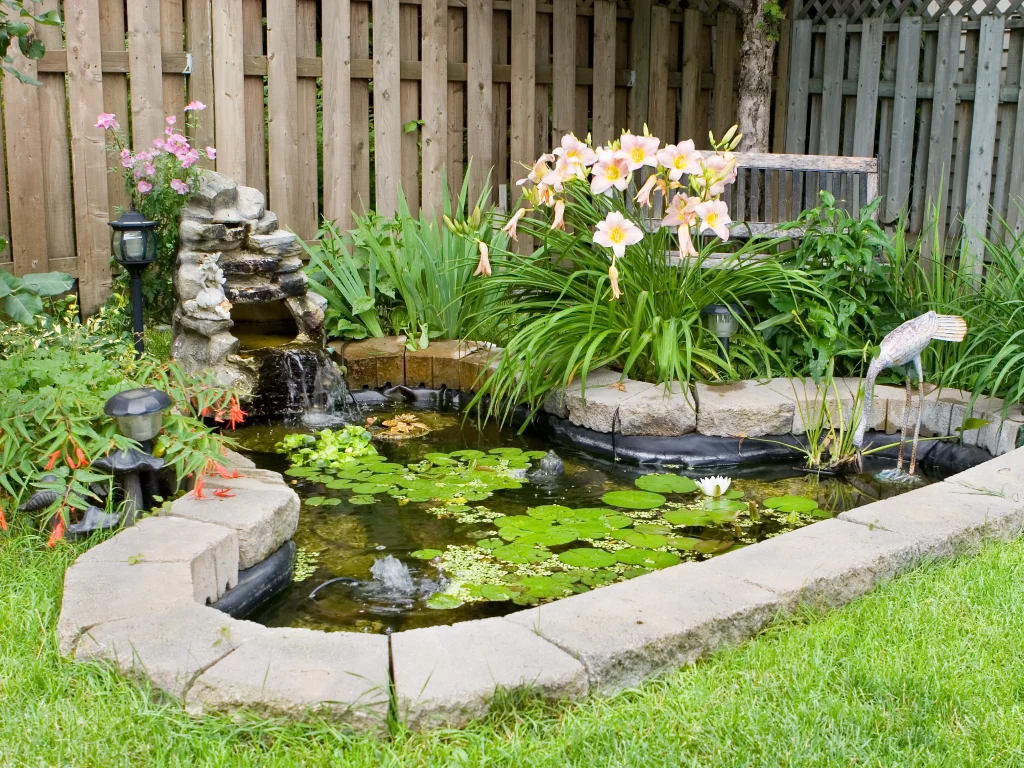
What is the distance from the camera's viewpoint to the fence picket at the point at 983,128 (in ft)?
19.2

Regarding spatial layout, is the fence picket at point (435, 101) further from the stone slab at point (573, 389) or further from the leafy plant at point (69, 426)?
the leafy plant at point (69, 426)

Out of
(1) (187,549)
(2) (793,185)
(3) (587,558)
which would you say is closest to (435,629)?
(1) (187,549)

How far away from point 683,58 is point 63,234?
4.07 metres

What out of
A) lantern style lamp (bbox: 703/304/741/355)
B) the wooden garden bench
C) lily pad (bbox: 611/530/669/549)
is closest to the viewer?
lily pad (bbox: 611/530/669/549)

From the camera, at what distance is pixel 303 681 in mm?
2145

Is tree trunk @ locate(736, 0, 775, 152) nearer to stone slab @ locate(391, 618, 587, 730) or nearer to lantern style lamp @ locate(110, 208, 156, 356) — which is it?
lantern style lamp @ locate(110, 208, 156, 356)

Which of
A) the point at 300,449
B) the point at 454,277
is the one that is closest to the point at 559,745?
the point at 300,449

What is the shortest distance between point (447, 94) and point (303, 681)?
4700mm

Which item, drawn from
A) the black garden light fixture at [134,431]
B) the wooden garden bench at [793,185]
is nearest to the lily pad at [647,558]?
the black garden light fixture at [134,431]

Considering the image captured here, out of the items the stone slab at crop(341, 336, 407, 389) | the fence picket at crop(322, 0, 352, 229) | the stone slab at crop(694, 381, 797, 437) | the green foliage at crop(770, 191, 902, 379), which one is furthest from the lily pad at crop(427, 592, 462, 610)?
the fence picket at crop(322, 0, 352, 229)

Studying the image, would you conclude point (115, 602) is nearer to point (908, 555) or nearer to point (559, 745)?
point (559, 745)

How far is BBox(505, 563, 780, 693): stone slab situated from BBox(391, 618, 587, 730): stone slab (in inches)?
2.2

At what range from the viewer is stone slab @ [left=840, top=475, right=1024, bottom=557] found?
9.80ft

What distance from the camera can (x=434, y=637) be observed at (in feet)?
7.67
